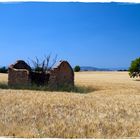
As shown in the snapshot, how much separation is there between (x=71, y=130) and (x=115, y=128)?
4.19 feet

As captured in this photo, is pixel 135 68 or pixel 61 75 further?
pixel 135 68

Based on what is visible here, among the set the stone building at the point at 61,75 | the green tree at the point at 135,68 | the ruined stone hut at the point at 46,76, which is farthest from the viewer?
the green tree at the point at 135,68

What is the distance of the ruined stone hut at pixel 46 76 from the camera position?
31.4 m

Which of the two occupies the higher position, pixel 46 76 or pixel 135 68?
pixel 135 68

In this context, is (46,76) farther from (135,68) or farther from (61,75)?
(135,68)

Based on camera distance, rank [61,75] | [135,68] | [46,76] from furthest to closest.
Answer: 1. [135,68]
2. [46,76]
3. [61,75]

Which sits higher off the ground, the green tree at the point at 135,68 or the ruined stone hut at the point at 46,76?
the green tree at the point at 135,68

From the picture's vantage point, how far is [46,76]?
107 ft

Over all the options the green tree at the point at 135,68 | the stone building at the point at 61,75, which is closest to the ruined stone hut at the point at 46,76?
the stone building at the point at 61,75

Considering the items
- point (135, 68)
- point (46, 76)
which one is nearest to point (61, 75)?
point (46, 76)

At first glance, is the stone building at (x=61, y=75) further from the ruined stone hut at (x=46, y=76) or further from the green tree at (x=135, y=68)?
the green tree at (x=135, y=68)

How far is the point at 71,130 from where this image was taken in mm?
6965

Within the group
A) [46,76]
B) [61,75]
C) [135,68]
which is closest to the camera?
[61,75]

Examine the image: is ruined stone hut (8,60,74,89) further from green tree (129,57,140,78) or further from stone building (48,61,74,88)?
green tree (129,57,140,78)
